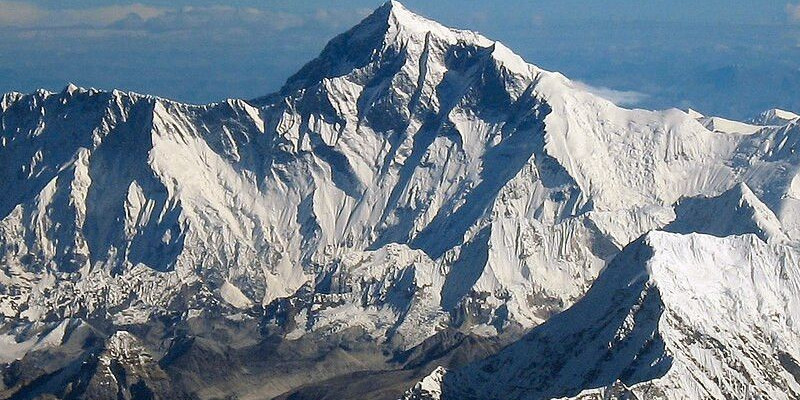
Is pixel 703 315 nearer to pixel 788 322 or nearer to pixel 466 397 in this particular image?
pixel 788 322

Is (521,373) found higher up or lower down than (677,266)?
lower down

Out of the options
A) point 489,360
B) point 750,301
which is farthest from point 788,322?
point 489,360

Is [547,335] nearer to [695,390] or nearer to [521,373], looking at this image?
[521,373]

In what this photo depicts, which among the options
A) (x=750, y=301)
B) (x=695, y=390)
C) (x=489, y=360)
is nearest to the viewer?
(x=695, y=390)

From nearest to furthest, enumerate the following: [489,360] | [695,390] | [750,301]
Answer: [695,390] → [750,301] → [489,360]

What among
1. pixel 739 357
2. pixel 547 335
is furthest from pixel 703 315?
pixel 547 335

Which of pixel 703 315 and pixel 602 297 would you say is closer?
pixel 703 315
